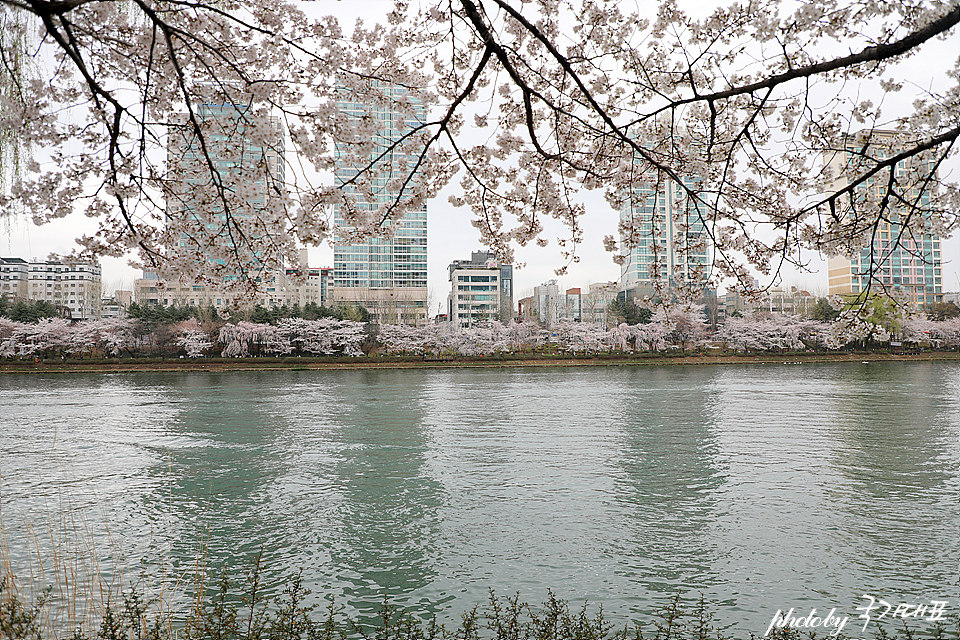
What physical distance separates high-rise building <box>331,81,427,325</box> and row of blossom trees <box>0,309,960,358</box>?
6317mm

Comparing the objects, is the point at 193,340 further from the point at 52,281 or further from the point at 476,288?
the point at 476,288

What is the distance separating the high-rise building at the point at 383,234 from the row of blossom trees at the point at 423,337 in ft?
20.7

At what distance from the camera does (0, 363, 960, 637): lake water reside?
5484mm

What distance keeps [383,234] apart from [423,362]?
33.9 metres

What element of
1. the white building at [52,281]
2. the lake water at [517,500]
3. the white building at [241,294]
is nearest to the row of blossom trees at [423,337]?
the white building at [241,294]

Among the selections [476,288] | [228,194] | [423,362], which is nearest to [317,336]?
[423,362]

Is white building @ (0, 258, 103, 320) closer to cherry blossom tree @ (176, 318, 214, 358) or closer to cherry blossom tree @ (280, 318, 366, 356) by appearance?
cherry blossom tree @ (176, 318, 214, 358)

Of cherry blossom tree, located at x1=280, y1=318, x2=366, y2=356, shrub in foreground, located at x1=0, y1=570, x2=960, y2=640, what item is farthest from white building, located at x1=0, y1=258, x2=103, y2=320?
shrub in foreground, located at x1=0, y1=570, x2=960, y2=640

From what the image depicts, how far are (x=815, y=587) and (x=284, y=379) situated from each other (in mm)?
27016

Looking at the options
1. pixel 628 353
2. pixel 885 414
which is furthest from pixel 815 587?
pixel 628 353

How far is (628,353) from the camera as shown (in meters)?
41.6

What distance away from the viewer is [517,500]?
795 centimetres

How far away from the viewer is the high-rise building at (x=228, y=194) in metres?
3.75

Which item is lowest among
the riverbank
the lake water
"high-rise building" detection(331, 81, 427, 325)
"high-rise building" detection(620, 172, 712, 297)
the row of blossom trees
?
the lake water
